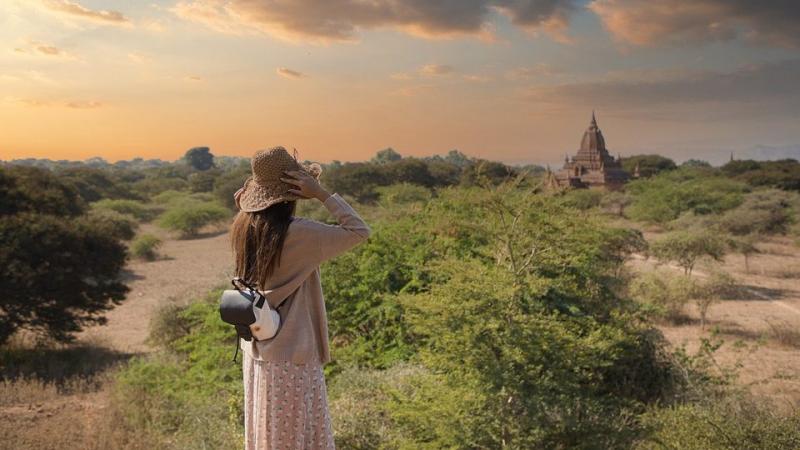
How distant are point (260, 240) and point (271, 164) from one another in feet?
0.93

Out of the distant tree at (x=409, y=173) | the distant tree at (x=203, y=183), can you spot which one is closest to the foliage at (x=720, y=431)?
the distant tree at (x=409, y=173)

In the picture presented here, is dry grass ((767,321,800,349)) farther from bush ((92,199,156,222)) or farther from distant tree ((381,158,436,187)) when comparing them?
bush ((92,199,156,222))

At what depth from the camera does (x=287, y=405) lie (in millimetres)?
2295

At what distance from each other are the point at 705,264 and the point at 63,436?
63.7 ft

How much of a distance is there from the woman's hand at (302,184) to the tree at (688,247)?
18.1 m

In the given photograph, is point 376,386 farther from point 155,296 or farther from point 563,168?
point 563,168

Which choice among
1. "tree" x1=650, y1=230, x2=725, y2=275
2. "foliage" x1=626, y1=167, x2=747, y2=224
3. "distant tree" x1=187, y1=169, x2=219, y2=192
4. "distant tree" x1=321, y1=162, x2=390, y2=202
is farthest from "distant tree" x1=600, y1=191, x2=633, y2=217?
"distant tree" x1=187, y1=169, x2=219, y2=192

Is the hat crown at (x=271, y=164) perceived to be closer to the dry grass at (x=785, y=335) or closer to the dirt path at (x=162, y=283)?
the dirt path at (x=162, y=283)

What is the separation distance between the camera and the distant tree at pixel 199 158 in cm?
13512

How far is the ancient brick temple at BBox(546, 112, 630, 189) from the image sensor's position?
51491mm

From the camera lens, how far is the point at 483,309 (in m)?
4.97

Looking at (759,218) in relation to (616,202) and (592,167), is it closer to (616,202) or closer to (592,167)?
(616,202)

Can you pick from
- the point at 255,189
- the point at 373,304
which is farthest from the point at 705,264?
the point at 255,189

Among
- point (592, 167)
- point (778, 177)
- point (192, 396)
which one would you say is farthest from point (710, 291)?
point (592, 167)
